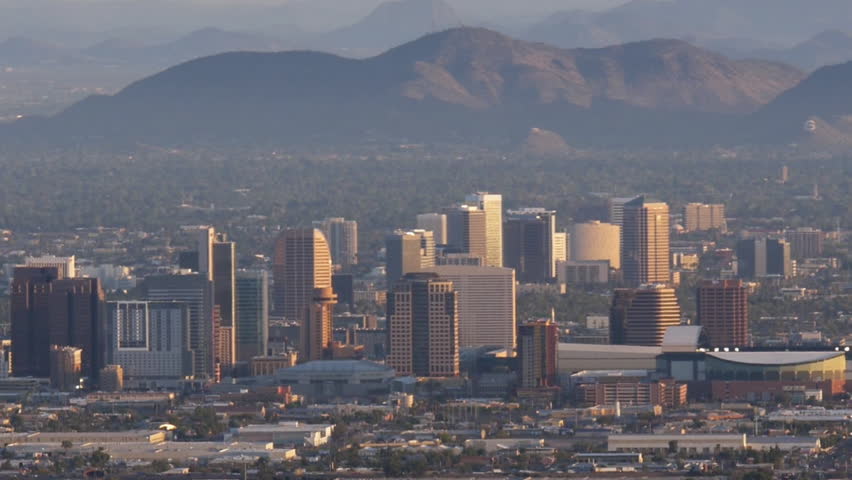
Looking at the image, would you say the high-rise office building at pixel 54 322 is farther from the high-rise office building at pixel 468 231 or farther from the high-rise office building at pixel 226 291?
the high-rise office building at pixel 468 231

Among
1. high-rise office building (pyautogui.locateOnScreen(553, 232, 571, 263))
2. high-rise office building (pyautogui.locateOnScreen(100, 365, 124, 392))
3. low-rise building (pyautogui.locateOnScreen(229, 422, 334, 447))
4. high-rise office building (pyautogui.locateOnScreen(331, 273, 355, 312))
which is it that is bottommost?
low-rise building (pyautogui.locateOnScreen(229, 422, 334, 447))

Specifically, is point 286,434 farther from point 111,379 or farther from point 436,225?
point 436,225

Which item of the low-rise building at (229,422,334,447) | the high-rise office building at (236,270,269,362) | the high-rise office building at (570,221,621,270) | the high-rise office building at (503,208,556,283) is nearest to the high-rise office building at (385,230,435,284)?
the high-rise office building at (503,208,556,283)

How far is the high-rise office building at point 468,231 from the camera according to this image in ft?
321

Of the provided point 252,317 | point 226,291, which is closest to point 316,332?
point 252,317

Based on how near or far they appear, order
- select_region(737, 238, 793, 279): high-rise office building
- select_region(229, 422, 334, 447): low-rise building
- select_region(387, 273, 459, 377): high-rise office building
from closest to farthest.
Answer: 1. select_region(229, 422, 334, 447): low-rise building
2. select_region(387, 273, 459, 377): high-rise office building
3. select_region(737, 238, 793, 279): high-rise office building

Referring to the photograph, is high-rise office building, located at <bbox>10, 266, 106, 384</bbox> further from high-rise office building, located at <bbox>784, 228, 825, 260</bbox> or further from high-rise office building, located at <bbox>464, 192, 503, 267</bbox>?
high-rise office building, located at <bbox>784, 228, 825, 260</bbox>

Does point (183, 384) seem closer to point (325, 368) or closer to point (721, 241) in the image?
point (325, 368)

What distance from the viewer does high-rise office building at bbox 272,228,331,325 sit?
84875 millimetres

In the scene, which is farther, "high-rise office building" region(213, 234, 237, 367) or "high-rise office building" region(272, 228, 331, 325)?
"high-rise office building" region(272, 228, 331, 325)

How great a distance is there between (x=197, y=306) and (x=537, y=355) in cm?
880

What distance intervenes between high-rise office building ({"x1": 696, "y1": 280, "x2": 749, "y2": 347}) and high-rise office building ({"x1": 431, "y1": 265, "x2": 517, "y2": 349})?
4.74 m

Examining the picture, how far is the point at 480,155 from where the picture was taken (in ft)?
522

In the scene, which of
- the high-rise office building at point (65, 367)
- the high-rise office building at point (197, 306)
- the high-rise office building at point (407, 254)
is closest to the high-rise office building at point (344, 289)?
the high-rise office building at point (407, 254)
